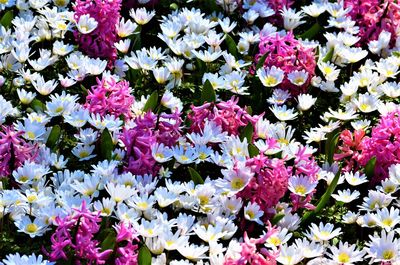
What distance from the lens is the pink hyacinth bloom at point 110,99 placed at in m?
4.35

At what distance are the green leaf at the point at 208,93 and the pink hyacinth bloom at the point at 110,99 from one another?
34 centimetres

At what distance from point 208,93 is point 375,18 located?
3.94 feet

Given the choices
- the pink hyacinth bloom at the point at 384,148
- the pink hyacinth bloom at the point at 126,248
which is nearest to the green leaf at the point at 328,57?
the pink hyacinth bloom at the point at 384,148

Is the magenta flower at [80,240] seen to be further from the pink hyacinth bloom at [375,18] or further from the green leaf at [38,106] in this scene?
the pink hyacinth bloom at [375,18]

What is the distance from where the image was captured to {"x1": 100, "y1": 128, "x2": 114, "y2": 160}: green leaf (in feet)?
13.8

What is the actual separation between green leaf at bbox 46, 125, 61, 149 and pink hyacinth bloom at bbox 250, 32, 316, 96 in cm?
110

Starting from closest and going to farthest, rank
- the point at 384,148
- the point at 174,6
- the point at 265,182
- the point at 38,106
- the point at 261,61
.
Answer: the point at 265,182, the point at 384,148, the point at 38,106, the point at 261,61, the point at 174,6

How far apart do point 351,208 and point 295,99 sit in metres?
0.73

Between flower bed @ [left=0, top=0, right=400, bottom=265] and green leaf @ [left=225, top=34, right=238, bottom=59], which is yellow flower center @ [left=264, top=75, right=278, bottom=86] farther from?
green leaf @ [left=225, top=34, right=238, bottom=59]

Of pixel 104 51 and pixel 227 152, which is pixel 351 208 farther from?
pixel 104 51

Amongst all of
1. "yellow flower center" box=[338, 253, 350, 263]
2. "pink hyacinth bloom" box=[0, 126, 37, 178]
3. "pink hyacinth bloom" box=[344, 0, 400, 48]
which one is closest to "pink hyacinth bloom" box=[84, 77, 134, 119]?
"pink hyacinth bloom" box=[0, 126, 37, 178]

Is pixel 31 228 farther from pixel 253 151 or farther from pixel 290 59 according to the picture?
Answer: pixel 290 59

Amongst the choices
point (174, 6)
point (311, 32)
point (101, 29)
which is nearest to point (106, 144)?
point (101, 29)

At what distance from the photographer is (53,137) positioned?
14.0 ft
